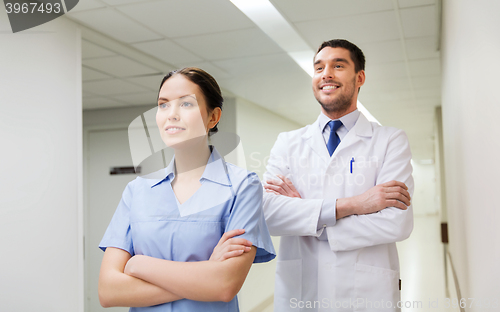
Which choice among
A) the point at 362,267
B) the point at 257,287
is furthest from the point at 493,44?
the point at 257,287

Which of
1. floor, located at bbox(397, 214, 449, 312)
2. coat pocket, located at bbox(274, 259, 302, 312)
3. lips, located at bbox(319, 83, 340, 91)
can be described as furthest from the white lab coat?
floor, located at bbox(397, 214, 449, 312)

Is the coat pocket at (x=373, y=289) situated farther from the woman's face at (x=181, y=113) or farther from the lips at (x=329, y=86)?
the woman's face at (x=181, y=113)

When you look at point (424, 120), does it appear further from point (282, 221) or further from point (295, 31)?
point (282, 221)

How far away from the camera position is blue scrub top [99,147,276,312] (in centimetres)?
127

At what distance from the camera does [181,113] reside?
51.3 inches

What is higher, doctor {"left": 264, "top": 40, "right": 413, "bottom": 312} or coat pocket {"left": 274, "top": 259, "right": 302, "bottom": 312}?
doctor {"left": 264, "top": 40, "right": 413, "bottom": 312}

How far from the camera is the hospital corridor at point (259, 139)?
1354 millimetres

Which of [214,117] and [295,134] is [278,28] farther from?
[214,117]

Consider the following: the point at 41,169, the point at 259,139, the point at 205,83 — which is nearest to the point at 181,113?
the point at 205,83

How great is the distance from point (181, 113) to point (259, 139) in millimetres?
2785

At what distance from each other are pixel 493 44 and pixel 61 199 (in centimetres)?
270

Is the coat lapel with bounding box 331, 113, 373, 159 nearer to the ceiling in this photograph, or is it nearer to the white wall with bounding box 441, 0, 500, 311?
the white wall with bounding box 441, 0, 500, 311
